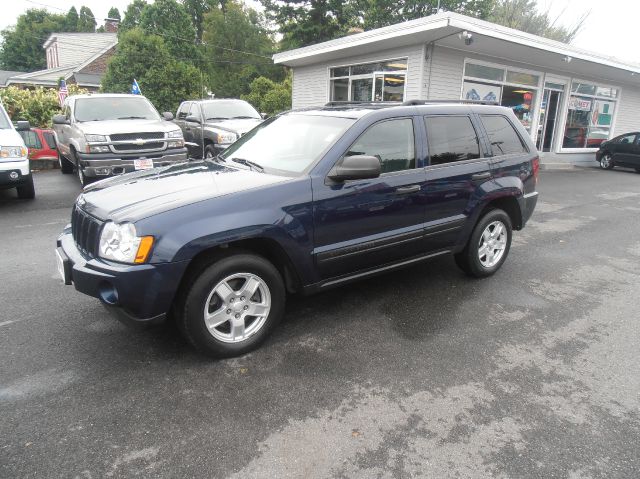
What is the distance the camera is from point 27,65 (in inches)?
2530

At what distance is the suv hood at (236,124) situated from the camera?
10070 millimetres

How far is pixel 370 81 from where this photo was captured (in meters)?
14.1

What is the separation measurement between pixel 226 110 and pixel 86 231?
8892mm

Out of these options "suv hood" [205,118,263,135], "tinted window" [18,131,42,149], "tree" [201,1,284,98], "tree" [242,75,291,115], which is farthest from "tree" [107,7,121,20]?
"suv hood" [205,118,263,135]

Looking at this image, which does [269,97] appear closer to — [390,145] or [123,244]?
[390,145]

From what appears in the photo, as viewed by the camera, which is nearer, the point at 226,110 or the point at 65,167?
the point at 65,167

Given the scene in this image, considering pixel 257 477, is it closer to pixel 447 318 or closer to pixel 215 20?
pixel 447 318

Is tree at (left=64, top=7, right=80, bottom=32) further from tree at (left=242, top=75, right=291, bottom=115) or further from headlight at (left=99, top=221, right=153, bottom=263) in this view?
headlight at (left=99, top=221, right=153, bottom=263)

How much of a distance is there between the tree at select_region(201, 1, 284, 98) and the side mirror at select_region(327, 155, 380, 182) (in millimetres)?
39783

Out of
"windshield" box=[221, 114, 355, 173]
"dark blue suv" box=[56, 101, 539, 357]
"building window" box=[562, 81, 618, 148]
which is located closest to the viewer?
"dark blue suv" box=[56, 101, 539, 357]

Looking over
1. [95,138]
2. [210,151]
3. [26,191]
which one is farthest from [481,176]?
[26,191]

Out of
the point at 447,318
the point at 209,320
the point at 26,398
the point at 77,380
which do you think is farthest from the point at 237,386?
the point at 447,318

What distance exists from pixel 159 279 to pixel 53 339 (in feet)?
4.24

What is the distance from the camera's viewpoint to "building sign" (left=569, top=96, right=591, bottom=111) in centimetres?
1730
